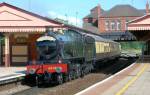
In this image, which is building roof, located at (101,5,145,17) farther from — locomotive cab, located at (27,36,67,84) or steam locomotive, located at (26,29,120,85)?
locomotive cab, located at (27,36,67,84)

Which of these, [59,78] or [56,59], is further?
[56,59]

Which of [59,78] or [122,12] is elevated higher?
[122,12]

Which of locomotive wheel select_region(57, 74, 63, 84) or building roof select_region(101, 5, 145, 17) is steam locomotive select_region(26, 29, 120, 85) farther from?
building roof select_region(101, 5, 145, 17)

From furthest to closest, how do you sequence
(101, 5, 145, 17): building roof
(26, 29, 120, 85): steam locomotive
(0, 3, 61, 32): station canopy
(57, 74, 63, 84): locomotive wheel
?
(101, 5, 145, 17): building roof, (0, 3, 61, 32): station canopy, (57, 74, 63, 84): locomotive wheel, (26, 29, 120, 85): steam locomotive

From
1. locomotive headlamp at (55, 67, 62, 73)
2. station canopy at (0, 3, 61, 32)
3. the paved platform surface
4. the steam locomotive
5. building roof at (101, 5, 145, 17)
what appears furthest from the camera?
building roof at (101, 5, 145, 17)

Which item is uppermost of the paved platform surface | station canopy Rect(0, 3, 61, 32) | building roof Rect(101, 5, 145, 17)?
building roof Rect(101, 5, 145, 17)

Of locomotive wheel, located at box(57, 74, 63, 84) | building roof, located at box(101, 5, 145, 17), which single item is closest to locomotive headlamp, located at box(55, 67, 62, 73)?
locomotive wheel, located at box(57, 74, 63, 84)

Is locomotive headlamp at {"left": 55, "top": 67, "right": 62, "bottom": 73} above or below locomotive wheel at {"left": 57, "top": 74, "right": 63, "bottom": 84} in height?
above

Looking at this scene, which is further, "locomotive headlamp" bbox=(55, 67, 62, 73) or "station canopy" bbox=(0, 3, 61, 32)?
"station canopy" bbox=(0, 3, 61, 32)

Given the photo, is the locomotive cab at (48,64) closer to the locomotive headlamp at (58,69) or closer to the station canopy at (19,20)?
the locomotive headlamp at (58,69)

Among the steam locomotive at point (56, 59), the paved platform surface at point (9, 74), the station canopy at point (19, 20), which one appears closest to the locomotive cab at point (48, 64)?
the steam locomotive at point (56, 59)

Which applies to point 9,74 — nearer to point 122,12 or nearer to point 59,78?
point 59,78

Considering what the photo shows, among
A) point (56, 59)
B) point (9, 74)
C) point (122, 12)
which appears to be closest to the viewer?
point (56, 59)

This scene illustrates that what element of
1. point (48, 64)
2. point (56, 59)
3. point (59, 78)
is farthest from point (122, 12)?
point (48, 64)
